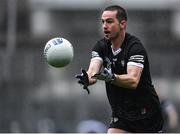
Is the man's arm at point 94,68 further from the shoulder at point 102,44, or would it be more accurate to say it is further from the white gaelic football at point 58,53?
the white gaelic football at point 58,53

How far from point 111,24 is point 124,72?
647 mm

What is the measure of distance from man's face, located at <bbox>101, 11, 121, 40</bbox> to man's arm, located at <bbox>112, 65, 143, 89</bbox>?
1.58 ft

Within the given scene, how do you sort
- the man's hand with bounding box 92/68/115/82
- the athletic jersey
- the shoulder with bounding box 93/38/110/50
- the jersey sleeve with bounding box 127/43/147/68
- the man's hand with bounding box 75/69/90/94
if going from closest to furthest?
the man's hand with bounding box 92/68/115/82 < the man's hand with bounding box 75/69/90/94 < the jersey sleeve with bounding box 127/43/147/68 < the athletic jersey < the shoulder with bounding box 93/38/110/50

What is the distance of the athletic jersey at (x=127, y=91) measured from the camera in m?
9.84

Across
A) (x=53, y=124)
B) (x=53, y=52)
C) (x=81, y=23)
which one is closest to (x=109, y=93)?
(x=53, y=52)

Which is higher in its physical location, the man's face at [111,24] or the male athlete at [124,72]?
the man's face at [111,24]

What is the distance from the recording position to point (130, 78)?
945cm

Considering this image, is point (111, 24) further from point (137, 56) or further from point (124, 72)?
point (124, 72)

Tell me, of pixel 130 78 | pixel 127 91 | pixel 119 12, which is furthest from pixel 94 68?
pixel 119 12

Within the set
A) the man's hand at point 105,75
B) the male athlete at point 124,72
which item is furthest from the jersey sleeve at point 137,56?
the man's hand at point 105,75

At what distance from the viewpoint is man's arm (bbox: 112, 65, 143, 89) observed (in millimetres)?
9359

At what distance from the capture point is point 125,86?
9492mm

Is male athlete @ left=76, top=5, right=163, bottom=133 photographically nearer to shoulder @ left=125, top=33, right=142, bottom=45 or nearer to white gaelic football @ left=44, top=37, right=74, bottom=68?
shoulder @ left=125, top=33, right=142, bottom=45

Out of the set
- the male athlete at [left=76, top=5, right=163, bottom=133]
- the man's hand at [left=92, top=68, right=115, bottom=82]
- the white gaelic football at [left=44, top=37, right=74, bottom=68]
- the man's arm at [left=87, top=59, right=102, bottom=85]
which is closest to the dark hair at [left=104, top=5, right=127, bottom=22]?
the male athlete at [left=76, top=5, right=163, bottom=133]
